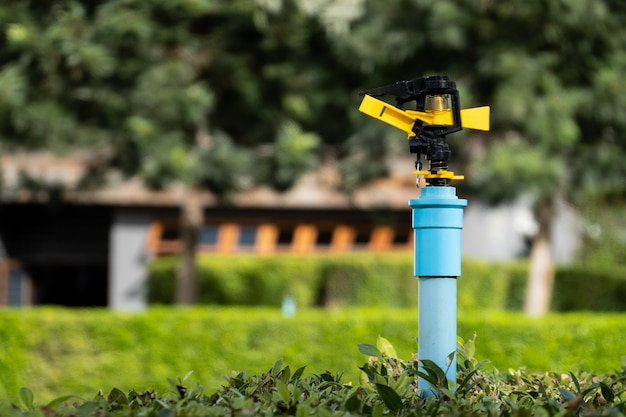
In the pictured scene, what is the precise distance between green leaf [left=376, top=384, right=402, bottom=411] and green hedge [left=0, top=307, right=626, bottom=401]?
5.66 meters

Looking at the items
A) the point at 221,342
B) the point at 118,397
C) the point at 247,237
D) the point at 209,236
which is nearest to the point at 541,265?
the point at 221,342

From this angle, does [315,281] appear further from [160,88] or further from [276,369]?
[276,369]

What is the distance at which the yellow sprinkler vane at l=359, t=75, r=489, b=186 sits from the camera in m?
3.31

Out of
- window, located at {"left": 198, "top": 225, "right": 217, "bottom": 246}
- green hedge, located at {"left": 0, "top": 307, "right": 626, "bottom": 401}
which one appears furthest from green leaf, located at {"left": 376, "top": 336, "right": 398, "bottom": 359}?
window, located at {"left": 198, "top": 225, "right": 217, "bottom": 246}

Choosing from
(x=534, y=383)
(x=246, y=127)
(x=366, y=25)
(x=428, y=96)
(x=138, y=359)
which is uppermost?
(x=366, y=25)

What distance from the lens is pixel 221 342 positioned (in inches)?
348

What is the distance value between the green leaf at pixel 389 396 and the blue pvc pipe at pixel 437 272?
39 cm

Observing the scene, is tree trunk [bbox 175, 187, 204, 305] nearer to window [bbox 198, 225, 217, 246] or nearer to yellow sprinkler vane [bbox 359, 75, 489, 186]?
window [bbox 198, 225, 217, 246]

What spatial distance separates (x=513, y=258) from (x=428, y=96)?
17.1 m

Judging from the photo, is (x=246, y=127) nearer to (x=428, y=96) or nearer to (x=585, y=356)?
(x=585, y=356)

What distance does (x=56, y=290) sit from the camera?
19.2 meters

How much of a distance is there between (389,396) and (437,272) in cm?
54

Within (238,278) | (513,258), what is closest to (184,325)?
Answer: (238,278)

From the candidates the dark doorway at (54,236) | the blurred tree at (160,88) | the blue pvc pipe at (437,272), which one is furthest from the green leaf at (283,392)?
the dark doorway at (54,236)
